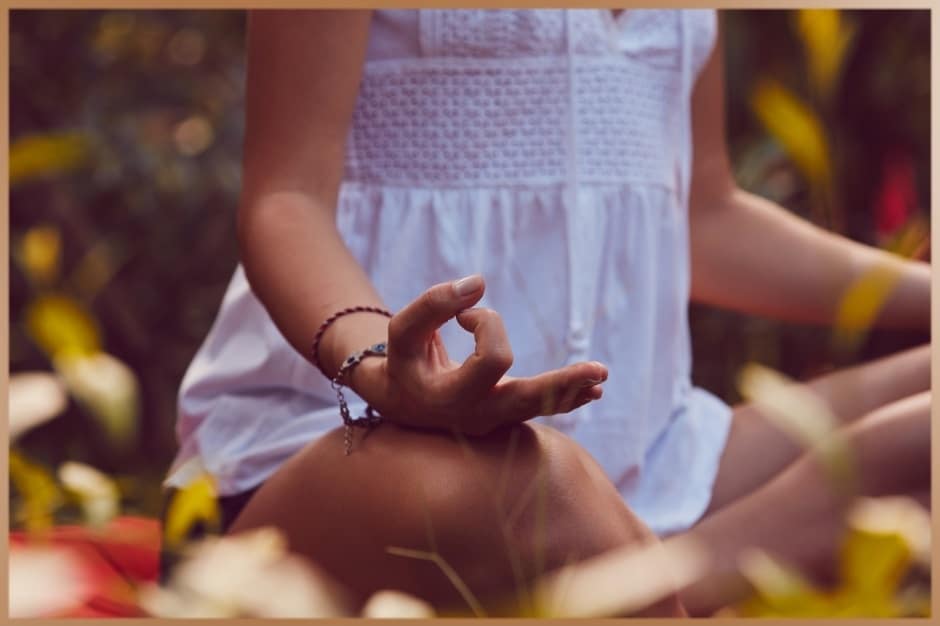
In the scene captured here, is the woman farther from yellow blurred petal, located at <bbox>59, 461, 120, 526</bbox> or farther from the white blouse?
yellow blurred petal, located at <bbox>59, 461, 120, 526</bbox>

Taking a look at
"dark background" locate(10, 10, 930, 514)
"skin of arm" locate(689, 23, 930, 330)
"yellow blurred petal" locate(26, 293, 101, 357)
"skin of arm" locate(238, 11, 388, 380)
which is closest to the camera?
"yellow blurred petal" locate(26, 293, 101, 357)

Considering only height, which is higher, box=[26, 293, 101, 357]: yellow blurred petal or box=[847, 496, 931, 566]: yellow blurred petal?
box=[26, 293, 101, 357]: yellow blurred petal

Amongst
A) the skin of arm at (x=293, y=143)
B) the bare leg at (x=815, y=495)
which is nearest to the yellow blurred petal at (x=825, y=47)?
the skin of arm at (x=293, y=143)

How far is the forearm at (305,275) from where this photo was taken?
98 cm

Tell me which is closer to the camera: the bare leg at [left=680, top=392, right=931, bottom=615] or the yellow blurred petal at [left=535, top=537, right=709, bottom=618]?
the yellow blurred petal at [left=535, top=537, right=709, bottom=618]

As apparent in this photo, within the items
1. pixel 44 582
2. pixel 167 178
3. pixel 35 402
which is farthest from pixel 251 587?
pixel 167 178

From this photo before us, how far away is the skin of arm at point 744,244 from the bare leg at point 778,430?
0.29 ft

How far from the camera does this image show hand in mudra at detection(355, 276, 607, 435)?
0.80m

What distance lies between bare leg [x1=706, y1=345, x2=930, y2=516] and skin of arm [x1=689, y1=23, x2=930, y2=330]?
3.5 inches

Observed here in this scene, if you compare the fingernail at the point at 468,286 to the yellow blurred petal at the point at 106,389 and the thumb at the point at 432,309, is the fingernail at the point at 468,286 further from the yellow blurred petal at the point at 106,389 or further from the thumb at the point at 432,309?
the yellow blurred petal at the point at 106,389

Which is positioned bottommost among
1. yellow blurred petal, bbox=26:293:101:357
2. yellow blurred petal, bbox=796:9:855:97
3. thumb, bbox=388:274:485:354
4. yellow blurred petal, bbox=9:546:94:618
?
yellow blurred petal, bbox=9:546:94:618

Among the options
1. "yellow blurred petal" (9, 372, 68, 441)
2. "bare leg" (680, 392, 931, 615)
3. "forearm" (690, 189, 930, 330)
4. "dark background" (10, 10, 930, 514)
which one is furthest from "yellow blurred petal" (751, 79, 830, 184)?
"dark background" (10, 10, 930, 514)

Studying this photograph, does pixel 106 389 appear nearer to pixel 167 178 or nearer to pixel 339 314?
pixel 339 314

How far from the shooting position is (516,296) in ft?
4.02
